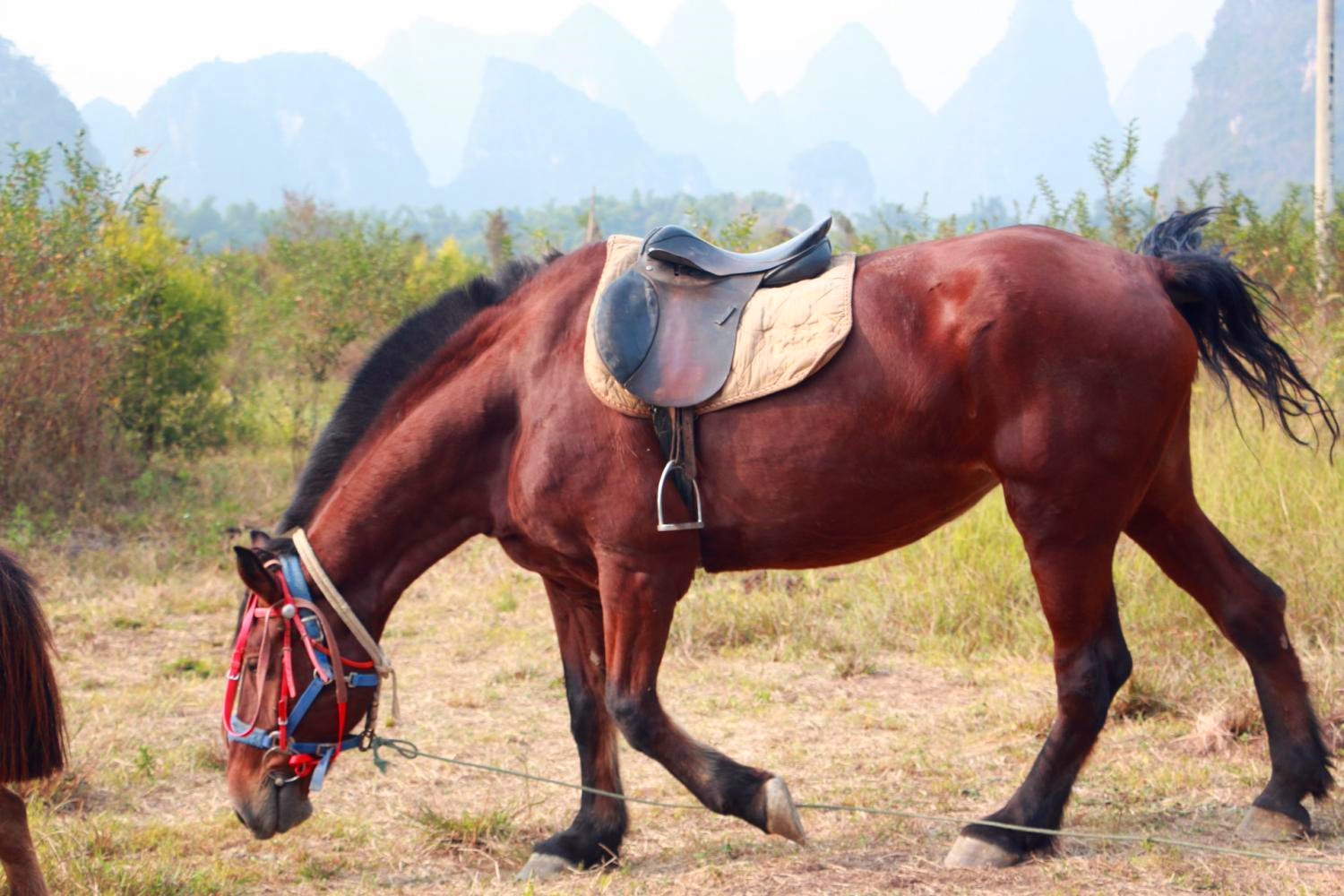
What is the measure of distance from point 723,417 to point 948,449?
0.62 m

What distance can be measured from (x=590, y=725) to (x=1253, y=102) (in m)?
129

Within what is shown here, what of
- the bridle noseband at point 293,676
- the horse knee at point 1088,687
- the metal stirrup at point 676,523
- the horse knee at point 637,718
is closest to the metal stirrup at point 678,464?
the metal stirrup at point 676,523

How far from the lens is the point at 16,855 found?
3.02m

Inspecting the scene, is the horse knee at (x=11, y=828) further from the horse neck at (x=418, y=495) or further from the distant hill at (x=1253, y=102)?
the distant hill at (x=1253, y=102)

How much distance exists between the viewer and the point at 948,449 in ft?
10.6

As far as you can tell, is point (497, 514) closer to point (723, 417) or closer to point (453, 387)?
point (453, 387)

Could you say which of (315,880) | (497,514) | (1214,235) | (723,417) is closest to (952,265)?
(723,417)

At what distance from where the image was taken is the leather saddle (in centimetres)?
321

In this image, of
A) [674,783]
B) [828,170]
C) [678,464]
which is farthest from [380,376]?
[828,170]

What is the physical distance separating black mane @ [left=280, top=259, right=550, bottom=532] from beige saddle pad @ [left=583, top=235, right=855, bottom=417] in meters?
0.54

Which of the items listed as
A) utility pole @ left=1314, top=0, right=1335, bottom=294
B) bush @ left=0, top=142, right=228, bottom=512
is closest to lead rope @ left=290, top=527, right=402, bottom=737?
bush @ left=0, top=142, right=228, bottom=512

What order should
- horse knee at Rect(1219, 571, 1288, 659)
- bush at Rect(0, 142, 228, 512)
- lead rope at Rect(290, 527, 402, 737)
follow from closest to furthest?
lead rope at Rect(290, 527, 402, 737), horse knee at Rect(1219, 571, 1288, 659), bush at Rect(0, 142, 228, 512)

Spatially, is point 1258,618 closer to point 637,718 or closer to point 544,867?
point 637,718

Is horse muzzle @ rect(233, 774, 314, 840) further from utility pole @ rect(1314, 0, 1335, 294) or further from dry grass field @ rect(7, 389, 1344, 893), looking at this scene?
utility pole @ rect(1314, 0, 1335, 294)
